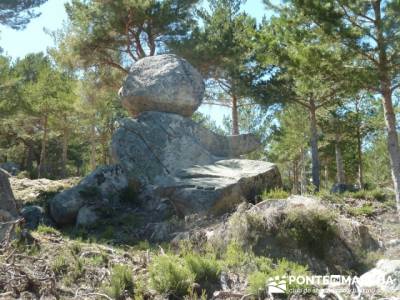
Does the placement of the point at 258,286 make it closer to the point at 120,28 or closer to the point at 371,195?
the point at 371,195

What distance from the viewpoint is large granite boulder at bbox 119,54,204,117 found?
13680mm

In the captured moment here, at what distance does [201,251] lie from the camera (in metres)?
8.48

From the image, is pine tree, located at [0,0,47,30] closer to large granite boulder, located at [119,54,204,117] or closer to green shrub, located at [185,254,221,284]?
large granite boulder, located at [119,54,204,117]

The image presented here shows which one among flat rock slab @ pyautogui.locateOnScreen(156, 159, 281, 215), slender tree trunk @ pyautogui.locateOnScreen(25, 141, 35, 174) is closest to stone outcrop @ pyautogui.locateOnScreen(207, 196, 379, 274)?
flat rock slab @ pyautogui.locateOnScreen(156, 159, 281, 215)

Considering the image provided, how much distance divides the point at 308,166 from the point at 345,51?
68.4 ft

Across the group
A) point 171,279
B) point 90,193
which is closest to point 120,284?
point 171,279

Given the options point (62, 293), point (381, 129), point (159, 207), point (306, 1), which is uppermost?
point (306, 1)

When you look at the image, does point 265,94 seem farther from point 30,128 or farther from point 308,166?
point 308,166

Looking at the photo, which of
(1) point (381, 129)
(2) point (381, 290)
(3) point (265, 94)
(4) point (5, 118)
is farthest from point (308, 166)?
(2) point (381, 290)

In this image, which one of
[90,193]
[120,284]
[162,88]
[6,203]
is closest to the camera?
[120,284]

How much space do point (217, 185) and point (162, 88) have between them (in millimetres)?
3936

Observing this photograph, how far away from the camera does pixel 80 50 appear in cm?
1639

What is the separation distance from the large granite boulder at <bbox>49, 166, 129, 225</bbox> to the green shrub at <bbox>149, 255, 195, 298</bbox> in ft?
19.0

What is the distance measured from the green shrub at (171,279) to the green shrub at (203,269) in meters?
0.12
